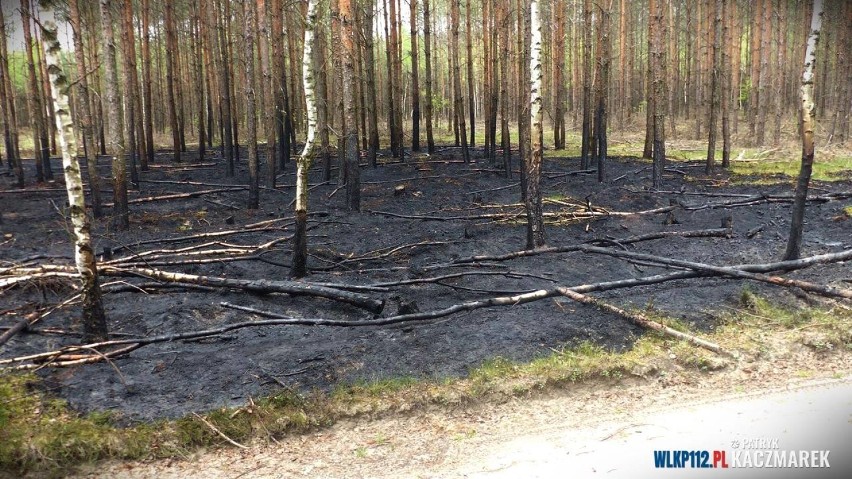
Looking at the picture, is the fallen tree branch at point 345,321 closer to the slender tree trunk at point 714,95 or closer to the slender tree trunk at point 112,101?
the slender tree trunk at point 112,101

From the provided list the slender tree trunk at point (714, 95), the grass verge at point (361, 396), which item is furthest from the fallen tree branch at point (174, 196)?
the slender tree trunk at point (714, 95)

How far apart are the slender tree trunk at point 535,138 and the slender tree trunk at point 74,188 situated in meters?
6.27

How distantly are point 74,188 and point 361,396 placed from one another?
137 inches

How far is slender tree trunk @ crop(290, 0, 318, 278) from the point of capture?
7.98 meters

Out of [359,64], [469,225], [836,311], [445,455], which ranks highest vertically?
[359,64]

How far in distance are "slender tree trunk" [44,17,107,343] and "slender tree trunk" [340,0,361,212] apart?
273 inches

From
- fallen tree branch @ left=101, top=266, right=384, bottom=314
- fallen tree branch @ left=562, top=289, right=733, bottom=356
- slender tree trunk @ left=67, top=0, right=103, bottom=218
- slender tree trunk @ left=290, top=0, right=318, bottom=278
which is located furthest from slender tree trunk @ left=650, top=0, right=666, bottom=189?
slender tree trunk @ left=67, top=0, right=103, bottom=218

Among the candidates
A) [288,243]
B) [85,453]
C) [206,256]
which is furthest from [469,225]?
[85,453]

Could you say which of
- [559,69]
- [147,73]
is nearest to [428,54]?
[559,69]

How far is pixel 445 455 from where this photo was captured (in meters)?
5.17

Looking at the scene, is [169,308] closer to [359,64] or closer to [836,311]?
[836,311]

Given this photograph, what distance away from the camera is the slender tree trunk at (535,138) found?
9328mm

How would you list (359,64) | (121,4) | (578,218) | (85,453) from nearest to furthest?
(85,453) → (578,218) → (121,4) → (359,64)

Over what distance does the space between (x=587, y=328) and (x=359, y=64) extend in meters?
17.4
